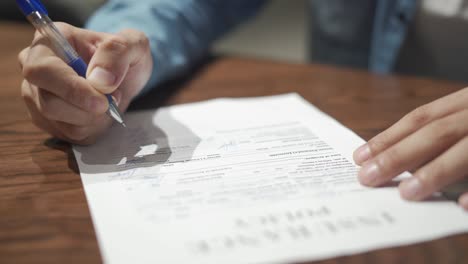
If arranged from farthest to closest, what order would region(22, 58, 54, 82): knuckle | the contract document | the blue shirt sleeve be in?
the blue shirt sleeve, region(22, 58, 54, 82): knuckle, the contract document

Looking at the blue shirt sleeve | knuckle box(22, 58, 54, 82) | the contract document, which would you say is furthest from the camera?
the blue shirt sleeve

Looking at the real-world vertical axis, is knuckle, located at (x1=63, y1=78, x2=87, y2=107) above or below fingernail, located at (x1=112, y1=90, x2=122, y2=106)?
above

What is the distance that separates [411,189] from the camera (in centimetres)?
35

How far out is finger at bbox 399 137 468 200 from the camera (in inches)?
13.7

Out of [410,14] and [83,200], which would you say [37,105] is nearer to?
[83,200]

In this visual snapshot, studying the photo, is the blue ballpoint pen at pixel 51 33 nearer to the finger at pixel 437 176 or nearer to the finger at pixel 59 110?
the finger at pixel 59 110

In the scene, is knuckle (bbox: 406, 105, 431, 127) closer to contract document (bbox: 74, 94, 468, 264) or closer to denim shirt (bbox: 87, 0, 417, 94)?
contract document (bbox: 74, 94, 468, 264)

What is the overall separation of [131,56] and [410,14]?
21.4 inches

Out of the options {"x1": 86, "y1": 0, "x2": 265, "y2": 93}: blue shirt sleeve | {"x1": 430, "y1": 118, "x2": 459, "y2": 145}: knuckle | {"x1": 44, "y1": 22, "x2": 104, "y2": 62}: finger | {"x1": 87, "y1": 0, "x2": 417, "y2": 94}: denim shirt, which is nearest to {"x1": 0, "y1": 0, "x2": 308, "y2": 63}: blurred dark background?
{"x1": 87, "y1": 0, "x2": 417, "y2": 94}: denim shirt

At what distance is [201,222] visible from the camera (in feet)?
1.06

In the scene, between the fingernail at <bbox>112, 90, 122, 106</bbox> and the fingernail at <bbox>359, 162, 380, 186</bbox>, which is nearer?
the fingernail at <bbox>359, 162, 380, 186</bbox>

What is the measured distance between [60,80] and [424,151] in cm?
33

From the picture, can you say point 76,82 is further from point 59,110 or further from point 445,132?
point 445,132

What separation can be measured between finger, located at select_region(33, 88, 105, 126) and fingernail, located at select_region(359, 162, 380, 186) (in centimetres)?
27
